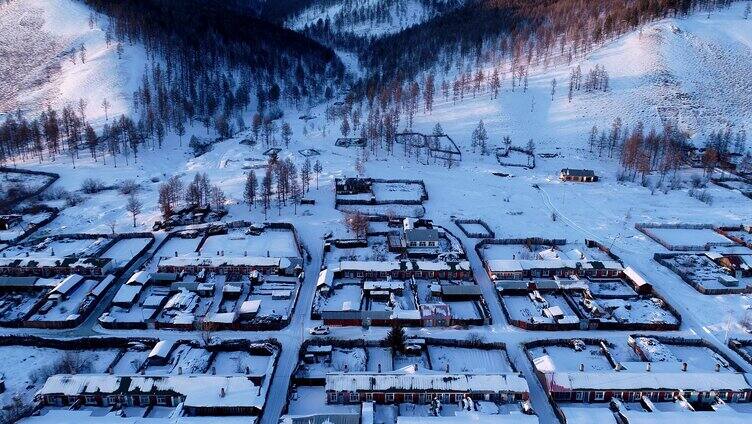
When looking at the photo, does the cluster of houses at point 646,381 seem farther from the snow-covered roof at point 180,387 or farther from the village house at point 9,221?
the village house at point 9,221

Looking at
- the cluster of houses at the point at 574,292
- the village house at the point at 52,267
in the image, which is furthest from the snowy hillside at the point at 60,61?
the cluster of houses at the point at 574,292

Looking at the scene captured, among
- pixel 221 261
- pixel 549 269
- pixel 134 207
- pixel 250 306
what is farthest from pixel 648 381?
pixel 134 207

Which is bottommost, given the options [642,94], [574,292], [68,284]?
[574,292]

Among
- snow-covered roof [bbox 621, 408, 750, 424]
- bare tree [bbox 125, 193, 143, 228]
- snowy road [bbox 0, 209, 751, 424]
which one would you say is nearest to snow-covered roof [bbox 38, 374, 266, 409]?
snowy road [bbox 0, 209, 751, 424]

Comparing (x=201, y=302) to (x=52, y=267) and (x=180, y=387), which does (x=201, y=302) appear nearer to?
(x=180, y=387)

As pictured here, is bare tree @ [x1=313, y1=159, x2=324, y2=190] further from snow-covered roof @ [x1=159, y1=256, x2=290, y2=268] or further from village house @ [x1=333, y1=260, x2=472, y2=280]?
village house @ [x1=333, y1=260, x2=472, y2=280]

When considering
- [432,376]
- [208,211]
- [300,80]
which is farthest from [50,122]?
[432,376]
